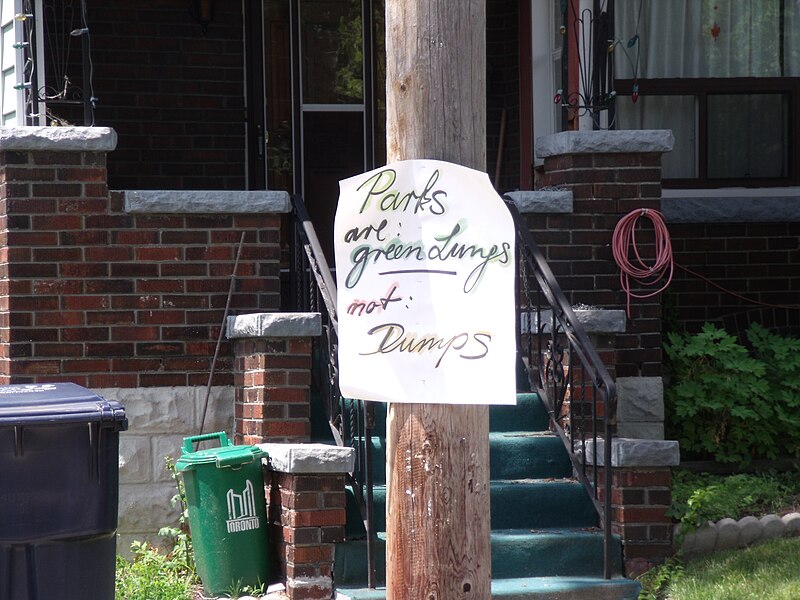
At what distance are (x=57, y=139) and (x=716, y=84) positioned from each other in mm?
4626

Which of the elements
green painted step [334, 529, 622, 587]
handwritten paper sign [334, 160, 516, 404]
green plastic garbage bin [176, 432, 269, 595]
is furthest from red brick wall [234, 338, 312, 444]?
handwritten paper sign [334, 160, 516, 404]

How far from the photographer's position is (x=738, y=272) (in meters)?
8.34

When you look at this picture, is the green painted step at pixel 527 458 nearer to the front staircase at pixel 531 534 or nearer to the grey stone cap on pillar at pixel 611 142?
the front staircase at pixel 531 534

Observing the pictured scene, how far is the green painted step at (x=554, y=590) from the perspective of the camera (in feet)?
18.9

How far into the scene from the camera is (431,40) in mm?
3309

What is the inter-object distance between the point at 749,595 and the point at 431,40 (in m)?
3.36

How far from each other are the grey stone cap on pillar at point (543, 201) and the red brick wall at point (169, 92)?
2.71 meters

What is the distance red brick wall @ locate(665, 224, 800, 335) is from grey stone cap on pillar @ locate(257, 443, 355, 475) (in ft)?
10.9

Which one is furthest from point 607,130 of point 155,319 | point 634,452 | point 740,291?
point 155,319

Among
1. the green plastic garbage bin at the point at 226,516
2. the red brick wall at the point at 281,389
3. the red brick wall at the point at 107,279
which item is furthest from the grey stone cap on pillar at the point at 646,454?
the red brick wall at the point at 107,279

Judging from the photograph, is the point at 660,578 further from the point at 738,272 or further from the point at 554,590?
the point at 738,272

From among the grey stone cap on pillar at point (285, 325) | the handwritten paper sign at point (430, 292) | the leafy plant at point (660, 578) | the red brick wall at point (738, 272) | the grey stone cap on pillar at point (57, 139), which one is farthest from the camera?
the red brick wall at point (738, 272)

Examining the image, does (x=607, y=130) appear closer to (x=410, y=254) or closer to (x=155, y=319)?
(x=155, y=319)

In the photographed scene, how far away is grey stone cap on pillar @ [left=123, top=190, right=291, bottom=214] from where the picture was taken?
Answer: 671 centimetres
